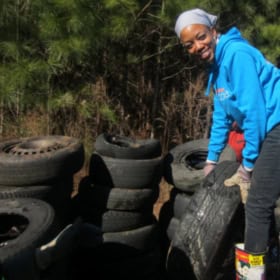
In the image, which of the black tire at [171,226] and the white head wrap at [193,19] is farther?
the black tire at [171,226]

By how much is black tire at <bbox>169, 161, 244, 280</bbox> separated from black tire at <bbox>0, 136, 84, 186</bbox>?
1.25 meters

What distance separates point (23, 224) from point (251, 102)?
1943 millimetres

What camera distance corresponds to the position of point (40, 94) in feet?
19.8

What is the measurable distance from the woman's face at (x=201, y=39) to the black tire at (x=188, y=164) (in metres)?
1.79

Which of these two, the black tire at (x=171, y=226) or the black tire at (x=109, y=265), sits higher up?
the black tire at (x=171, y=226)

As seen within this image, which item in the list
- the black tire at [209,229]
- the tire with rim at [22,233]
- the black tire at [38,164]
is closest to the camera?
the tire with rim at [22,233]

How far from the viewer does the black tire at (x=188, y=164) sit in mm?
4551

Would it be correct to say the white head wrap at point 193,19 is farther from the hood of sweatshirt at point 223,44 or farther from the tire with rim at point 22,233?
the tire with rim at point 22,233

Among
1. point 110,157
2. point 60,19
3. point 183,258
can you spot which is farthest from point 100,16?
point 183,258

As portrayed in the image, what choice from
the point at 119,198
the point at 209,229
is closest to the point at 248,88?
the point at 209,229

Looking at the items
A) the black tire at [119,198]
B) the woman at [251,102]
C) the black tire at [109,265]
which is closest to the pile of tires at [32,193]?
the black tire at [119,198]

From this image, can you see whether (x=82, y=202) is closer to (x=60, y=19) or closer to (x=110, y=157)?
(x=110, y=157)

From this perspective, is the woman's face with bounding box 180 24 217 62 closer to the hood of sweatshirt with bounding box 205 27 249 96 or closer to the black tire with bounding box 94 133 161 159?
the hood of sweatshirt with bounding box 205 27 249 96

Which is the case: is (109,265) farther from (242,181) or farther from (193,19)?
(193,19)
